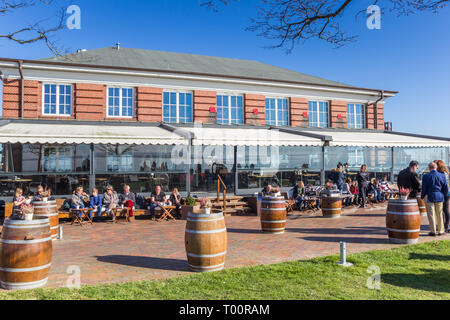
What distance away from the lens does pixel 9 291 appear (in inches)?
173

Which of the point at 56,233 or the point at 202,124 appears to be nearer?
the point at 56,233

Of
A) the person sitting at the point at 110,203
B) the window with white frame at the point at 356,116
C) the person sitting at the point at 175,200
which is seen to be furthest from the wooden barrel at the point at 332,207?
the window with white frame at the point at 356,116

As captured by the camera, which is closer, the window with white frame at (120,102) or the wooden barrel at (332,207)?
the wooden barrel at (332,207)

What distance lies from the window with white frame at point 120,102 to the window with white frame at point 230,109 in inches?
168

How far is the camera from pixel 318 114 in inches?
758

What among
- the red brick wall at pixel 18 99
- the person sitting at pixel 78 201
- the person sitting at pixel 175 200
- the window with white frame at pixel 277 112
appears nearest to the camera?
the person sitting at pixel 78 201

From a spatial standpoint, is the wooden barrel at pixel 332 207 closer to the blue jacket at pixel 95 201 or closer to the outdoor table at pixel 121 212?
the outdoor table at pixel 121 212

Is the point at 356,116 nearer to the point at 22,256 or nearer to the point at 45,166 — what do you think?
the point at 45,166

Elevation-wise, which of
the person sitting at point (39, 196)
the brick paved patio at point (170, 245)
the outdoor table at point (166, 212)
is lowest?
the brick paved patio at point (170, 245)

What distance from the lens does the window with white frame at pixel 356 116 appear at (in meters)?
20.2

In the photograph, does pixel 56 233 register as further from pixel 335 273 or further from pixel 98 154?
pixel 98 154

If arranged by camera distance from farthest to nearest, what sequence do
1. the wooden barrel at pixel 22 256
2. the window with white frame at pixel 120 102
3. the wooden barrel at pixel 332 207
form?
the window with white frame at pixel 120 102, the wooden barrel at pixel 332 207, the wooden barrel at pixel 22 256
